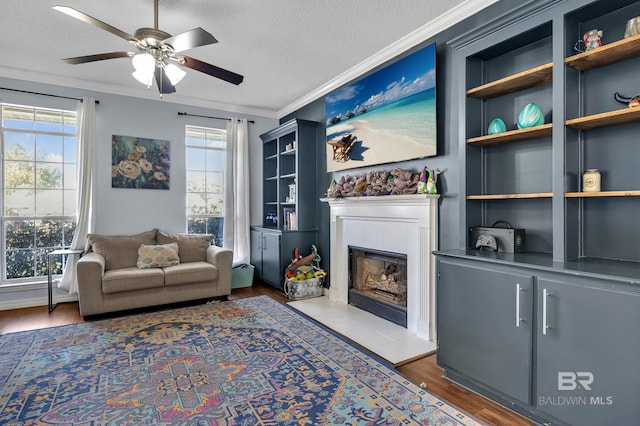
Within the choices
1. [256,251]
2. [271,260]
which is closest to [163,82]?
[271,260]

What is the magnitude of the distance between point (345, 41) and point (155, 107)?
301 centimetres

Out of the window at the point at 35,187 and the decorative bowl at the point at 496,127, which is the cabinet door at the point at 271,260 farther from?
the decorative bowl at the point at 496,127

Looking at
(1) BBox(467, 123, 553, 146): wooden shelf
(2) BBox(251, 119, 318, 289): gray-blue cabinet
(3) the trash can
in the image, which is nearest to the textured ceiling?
(2) BBox(251, 119, 318, 289): gray-blue cabinet

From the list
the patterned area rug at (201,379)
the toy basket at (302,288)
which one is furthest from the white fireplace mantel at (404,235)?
the patterned area rug at (201,379)

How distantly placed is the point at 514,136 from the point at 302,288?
301 cm

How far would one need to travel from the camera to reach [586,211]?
6.90ft

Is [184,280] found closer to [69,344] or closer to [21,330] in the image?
[69,344]

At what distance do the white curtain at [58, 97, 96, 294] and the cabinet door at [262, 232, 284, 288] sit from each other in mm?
2241

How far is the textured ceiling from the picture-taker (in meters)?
2.68

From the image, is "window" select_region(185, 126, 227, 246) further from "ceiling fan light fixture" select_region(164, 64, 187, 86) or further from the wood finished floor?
"ceiling fan light fixture" select_region(164, 64, 187, 86)

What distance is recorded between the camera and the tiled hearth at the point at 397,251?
9.96 ft

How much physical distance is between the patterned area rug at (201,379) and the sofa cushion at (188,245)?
1231 millimetres

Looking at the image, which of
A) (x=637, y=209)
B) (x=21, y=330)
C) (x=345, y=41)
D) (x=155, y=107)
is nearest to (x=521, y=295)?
(x=637, y=209)

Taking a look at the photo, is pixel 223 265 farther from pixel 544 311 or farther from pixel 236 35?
pixel 544 311
